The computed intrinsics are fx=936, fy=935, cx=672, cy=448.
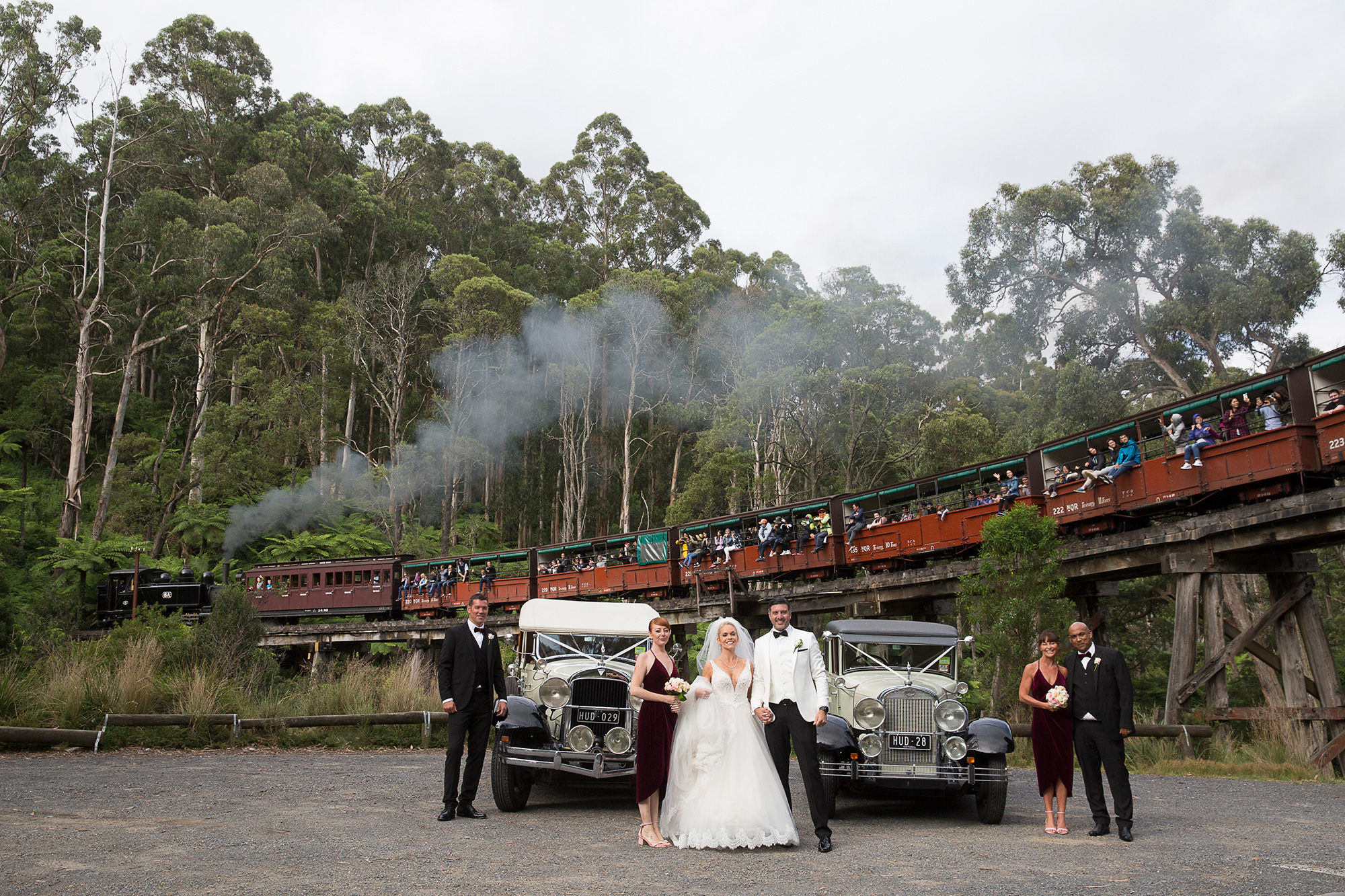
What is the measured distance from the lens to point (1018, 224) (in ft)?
113

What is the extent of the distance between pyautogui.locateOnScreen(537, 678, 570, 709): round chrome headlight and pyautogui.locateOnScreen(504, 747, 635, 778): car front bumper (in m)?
0.42

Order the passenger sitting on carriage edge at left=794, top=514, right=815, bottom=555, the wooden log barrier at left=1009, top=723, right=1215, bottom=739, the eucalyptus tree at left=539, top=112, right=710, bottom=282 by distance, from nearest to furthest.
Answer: the wooden log barrier at left=1009, top=723, right=1215, bottom=739
the passenger sitting on carriage edge at left=794, top=514, right=815, bottom=555
the eucalyptus tree at left=539, top=112, right=710, bottom=282

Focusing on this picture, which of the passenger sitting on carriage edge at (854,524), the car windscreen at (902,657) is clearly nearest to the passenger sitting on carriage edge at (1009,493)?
the passenger sitting on carriage edge at (854,524)

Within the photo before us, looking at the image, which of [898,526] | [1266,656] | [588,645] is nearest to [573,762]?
[588,645]

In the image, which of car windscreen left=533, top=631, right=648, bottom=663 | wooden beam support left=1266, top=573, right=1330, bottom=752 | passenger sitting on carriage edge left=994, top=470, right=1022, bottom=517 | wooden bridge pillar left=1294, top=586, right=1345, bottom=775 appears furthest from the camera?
passenger sitting on carriage edge left=994, top=470, right=1022, bottom=517

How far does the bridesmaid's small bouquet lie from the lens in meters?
6.11

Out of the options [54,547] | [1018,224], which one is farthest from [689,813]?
[54,547]

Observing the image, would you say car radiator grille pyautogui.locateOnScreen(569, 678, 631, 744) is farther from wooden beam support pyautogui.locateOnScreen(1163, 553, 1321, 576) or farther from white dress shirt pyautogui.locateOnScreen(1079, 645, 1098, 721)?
wooden beam support pyautogui.locateOnScreen(1163, 553, 1321, 576)

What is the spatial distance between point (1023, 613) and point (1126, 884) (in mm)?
8272

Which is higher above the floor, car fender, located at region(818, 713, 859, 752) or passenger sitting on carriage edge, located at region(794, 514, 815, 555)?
passenger sitting on carriage edge, located at region(794, 514, 815, 555)

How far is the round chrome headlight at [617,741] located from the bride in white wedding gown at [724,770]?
1.53 m

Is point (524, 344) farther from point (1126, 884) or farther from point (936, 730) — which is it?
point (1126, 884)

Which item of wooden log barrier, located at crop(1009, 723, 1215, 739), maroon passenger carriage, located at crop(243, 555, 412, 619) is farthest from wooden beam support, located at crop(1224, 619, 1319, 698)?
maroon passenger carriage, located at crop(243, 555, 412, 619)

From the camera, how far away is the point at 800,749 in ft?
19.8
